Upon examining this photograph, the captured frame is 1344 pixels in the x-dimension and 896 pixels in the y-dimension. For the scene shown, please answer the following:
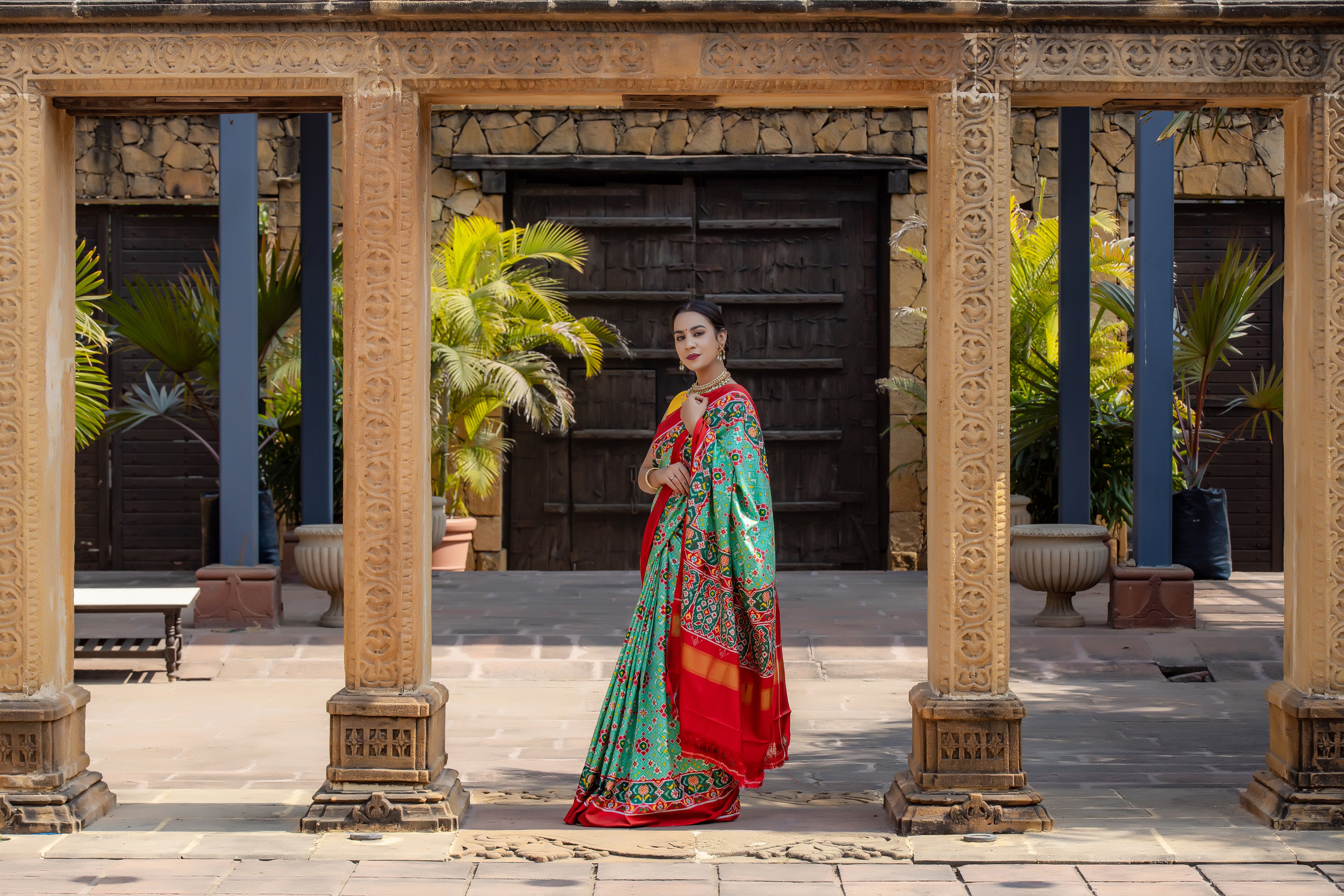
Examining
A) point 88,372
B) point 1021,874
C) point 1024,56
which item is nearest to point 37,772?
point 1021,874

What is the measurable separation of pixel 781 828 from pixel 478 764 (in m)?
1.55

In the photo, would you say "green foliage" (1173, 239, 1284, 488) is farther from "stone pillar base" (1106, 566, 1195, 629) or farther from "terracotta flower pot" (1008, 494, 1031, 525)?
"stone pillar base" (1106, 566, 1195, 629)

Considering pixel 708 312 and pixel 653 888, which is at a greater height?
pixel 708 312

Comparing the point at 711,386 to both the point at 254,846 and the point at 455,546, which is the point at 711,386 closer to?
the point at 254,846

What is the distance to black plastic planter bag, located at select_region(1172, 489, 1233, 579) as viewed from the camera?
950cm

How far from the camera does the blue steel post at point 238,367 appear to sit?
8.34m

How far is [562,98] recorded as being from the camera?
4.80 meters

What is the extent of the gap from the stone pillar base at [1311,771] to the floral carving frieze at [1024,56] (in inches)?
80.4

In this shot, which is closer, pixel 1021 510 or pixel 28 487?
pixel 28 487

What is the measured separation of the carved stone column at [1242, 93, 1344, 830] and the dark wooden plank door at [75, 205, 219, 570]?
9034 millimetres

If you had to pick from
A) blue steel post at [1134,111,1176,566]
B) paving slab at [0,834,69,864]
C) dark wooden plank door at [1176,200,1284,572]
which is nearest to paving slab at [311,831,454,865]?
paving slab at [0,834,69,864]

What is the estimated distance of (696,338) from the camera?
15.2 feet

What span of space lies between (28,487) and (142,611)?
2783 mm

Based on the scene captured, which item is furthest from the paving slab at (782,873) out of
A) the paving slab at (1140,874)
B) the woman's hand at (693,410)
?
the woman's hand at (693,410)
